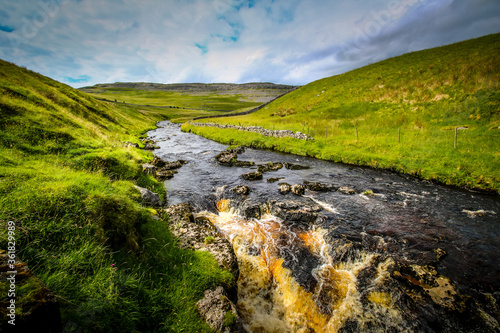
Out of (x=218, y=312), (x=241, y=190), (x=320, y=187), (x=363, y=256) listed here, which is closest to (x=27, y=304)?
(x=218, y=312)

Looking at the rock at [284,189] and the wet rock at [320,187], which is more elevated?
the rock at [284,189]

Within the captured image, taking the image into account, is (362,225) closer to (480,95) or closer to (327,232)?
(327,232)

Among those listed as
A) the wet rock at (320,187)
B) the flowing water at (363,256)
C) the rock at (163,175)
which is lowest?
the flowing water at (363,256)

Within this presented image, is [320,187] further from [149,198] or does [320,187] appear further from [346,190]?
[149,198]

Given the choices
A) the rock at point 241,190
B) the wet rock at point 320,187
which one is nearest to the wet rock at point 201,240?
the rock at point 241,190

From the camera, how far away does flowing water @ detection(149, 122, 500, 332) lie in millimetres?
6402

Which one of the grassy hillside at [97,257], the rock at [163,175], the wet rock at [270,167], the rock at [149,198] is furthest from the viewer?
the wet rock at [270,167]

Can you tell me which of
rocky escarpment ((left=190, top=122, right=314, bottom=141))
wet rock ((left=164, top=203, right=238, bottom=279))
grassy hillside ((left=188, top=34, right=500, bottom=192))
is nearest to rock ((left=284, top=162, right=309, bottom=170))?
grassy hillside ((left=188, top=34, right=500, bottom=192))

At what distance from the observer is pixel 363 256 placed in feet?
28.4

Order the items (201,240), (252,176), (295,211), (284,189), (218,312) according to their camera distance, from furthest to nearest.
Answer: (252,176), (284,189), (295,211), (201,240), (218,312)

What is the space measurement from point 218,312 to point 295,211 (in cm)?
762

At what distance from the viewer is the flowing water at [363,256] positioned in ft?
21.0

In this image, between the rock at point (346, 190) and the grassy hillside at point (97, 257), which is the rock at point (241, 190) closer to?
the grassy hillside at point (97, 257)

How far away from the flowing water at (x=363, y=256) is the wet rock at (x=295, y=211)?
60 mm
